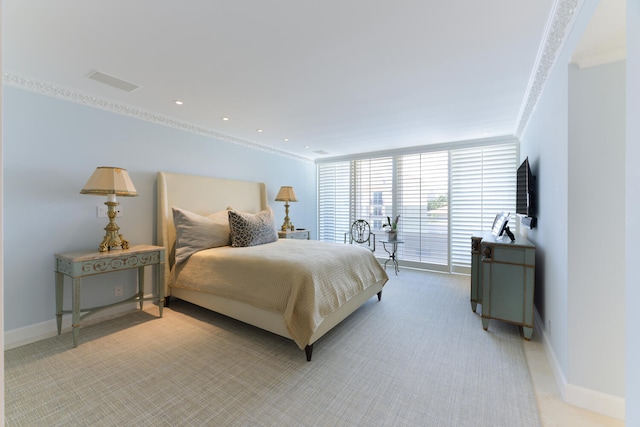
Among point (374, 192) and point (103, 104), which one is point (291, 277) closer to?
point (103, 104)

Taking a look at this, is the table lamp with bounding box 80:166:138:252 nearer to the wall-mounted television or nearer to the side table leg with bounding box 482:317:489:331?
the side table leg with bounding box 482:317:489:331

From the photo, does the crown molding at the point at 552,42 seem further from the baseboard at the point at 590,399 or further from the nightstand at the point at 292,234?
the nightstand at the point at 292,234

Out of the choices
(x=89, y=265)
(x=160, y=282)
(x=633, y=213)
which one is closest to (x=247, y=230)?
(x=160, y=282)

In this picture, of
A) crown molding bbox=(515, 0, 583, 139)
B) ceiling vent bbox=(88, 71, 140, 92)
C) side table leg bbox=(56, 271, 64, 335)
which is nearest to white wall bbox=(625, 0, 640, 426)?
crown molding bbox=(515, 0, 583, 139)

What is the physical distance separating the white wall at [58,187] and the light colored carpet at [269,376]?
45 cm

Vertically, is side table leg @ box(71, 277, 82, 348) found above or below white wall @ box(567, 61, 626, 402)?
below

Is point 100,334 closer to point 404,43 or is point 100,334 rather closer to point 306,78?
point 306,78

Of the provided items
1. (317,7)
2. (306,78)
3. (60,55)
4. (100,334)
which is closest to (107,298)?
(100,334)

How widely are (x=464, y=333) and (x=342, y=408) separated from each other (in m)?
1.53

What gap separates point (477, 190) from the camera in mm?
4523

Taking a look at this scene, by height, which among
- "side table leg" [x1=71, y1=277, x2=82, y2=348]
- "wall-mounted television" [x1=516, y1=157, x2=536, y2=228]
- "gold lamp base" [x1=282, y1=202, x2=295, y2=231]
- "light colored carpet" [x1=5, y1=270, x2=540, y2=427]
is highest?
"wall-mounted television" [x1=516, y1=157, x2=536, y2=228]

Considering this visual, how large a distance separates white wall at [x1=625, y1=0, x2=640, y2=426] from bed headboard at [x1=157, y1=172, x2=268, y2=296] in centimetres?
368

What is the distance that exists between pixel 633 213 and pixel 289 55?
6.89 feet

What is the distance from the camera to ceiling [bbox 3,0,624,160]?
5.39ft
